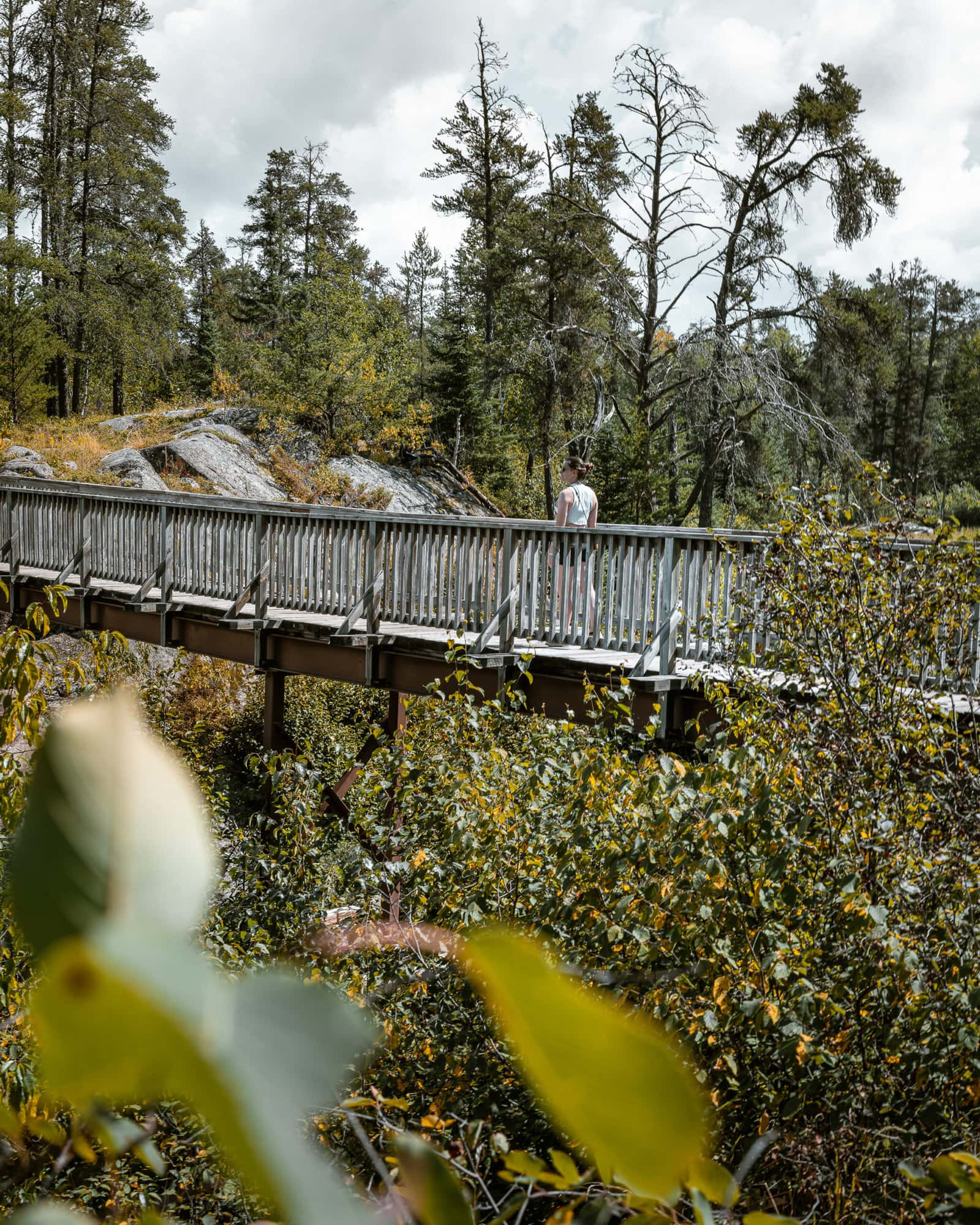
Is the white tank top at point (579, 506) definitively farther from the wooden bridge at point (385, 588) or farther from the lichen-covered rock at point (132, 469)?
the lichen-covered rock at point (132, 469)

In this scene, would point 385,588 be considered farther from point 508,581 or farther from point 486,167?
point 486,167

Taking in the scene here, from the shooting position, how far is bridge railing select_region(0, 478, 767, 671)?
7.99 metres

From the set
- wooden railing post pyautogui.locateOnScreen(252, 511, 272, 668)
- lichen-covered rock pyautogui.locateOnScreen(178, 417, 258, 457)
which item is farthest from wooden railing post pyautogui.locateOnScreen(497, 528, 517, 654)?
lichen-covered rock pyautogui.locateOnScreen(178, 417, 258, 457)

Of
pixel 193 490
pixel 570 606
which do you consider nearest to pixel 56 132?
pixel 193 490

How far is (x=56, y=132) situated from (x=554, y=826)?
33.2 m

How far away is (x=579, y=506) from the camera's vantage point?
9.40m

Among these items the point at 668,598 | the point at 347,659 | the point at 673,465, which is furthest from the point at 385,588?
the point at 673,465

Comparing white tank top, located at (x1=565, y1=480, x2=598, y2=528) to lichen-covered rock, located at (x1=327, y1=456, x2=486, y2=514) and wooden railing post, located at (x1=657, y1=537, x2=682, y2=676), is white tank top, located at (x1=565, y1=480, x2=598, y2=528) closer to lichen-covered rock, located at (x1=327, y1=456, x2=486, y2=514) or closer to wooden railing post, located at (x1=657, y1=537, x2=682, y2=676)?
wooden railing post, located at (x1=657, y1=537, x2=682, y2=676)

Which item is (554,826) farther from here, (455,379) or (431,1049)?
(455,379)

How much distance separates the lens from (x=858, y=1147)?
2.61 metres

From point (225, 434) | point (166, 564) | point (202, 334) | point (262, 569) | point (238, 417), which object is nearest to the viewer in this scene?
point (262, 569)

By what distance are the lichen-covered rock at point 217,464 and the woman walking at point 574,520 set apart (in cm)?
1432

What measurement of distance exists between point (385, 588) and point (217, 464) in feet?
49.3

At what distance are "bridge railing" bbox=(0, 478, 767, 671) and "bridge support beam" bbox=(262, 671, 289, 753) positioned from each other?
1554 mm
